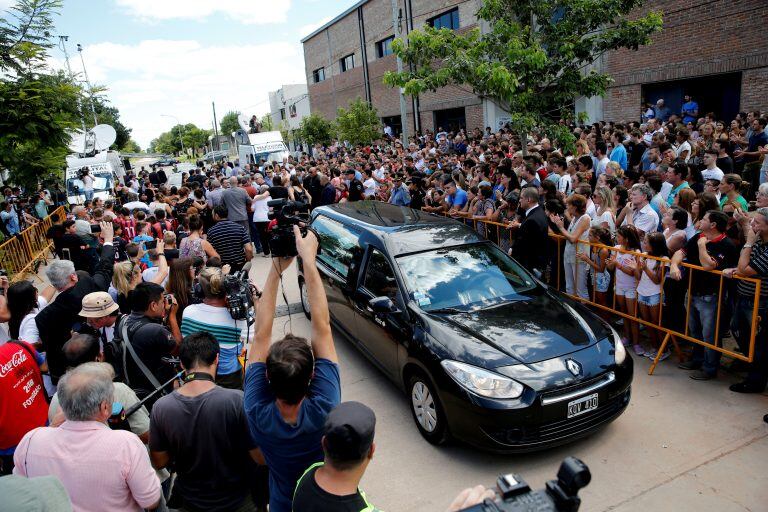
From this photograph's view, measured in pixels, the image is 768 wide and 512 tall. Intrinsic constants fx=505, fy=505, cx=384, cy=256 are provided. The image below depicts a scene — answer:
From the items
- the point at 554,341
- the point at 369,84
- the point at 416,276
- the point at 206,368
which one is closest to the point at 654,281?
the point at 554,341

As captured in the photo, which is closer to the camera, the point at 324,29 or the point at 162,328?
the point at 162,328

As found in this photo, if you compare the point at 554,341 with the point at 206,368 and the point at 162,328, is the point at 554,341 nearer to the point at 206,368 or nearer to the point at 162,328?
the point at 206,368

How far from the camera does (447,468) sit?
13.8 ft

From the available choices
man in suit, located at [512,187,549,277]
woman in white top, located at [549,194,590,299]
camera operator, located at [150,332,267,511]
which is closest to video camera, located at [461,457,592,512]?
camera operator, located at [150,332,267,511]

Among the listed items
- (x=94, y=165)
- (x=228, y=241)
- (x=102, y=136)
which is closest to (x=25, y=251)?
(x=228, y=241)

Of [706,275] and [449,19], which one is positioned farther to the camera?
[449,19]

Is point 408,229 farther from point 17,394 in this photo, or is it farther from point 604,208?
point 17,394

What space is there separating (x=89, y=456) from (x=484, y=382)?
274cm

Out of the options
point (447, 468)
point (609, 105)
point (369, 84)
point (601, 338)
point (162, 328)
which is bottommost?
point (447, 468)

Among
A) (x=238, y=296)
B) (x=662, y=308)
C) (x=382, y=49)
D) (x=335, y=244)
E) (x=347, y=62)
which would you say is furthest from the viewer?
(x=347, y=62)

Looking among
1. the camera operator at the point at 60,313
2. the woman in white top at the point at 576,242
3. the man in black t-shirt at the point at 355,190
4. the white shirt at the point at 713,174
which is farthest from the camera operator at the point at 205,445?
the man in black t-shirt at the point at 355,190

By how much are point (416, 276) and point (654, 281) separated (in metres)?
2.62

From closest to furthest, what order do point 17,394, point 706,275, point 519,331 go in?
point 17,394
point 519,331
point 706,275

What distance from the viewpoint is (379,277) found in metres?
5.44
